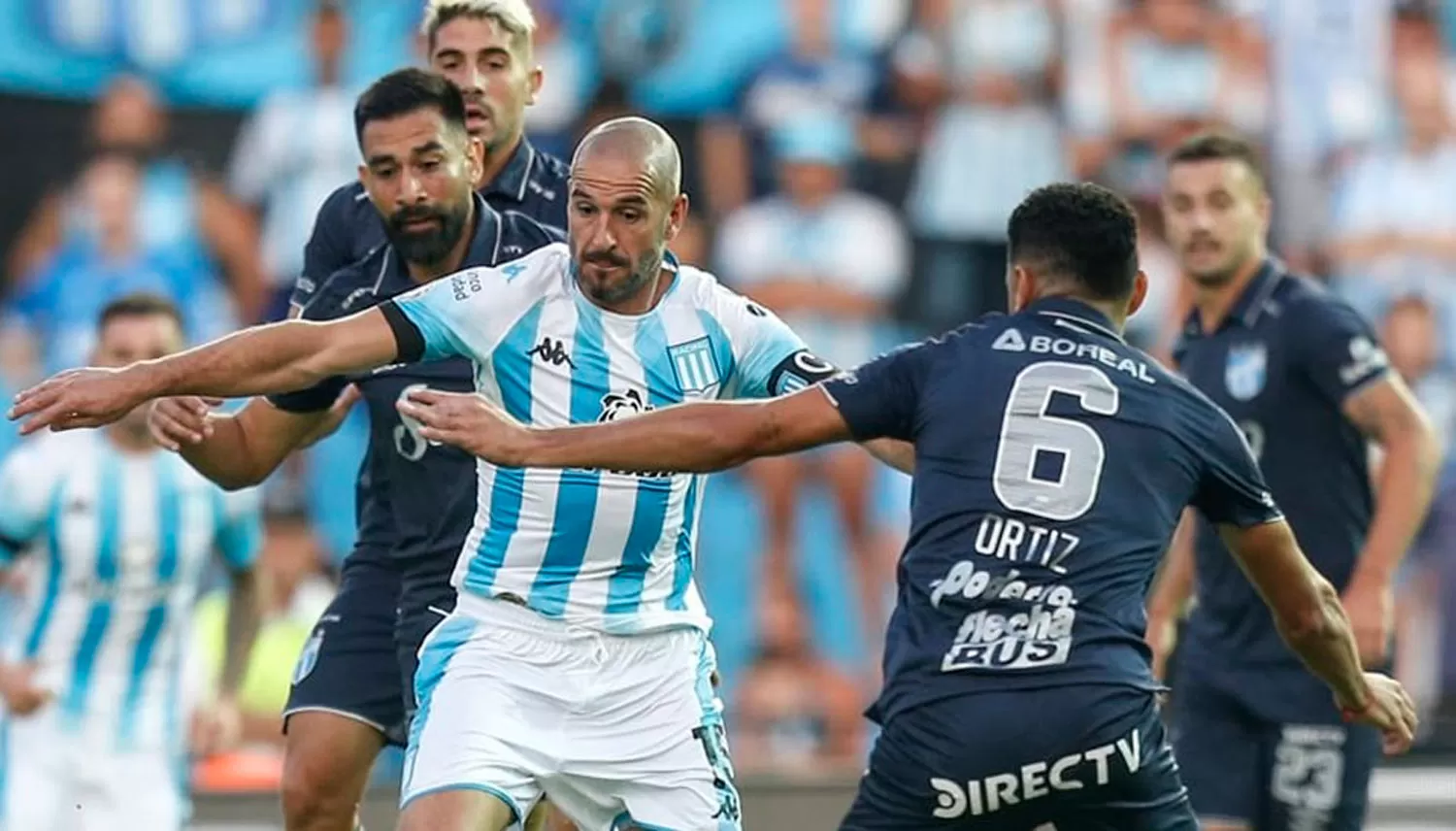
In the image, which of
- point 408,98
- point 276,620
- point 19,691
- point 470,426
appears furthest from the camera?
point 276,620

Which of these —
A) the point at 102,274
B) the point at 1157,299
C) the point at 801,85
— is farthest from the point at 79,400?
the point at 1157,299

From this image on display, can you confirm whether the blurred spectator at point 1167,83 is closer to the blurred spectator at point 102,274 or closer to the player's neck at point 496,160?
the blurred spectator at point 102,274

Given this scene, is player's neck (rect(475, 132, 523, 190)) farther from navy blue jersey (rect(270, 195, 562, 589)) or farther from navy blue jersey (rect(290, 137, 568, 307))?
navy blue jersey (rect(270, 195, 562, 589))

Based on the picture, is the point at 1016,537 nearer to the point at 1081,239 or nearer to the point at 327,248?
the point at 1081,239

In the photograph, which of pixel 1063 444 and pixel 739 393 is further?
pixel 739 393

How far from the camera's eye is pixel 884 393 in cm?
601

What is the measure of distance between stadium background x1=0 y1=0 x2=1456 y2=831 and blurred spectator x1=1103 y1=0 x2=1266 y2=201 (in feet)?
0.05

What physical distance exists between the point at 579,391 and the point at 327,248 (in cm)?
142

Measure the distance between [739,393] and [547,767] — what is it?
1106mm

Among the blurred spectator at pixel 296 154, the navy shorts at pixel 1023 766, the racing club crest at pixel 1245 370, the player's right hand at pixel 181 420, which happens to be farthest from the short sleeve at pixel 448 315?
the blurred spectator at pixel 296 154

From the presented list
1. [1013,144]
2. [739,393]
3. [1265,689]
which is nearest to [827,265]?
[1013,144]

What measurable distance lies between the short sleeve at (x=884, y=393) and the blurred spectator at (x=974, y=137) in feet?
25.5

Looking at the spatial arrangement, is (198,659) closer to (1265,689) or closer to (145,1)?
(145,1)

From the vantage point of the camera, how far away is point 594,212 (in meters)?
6.36
